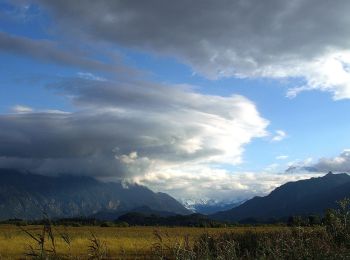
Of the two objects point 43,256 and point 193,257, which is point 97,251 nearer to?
point 43,256

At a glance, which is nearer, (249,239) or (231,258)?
(231,258)

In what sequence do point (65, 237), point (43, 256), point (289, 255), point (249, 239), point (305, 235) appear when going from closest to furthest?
point (65, 237)
point (43, 256)
point (289, 255)
point (305, 235)
point (249, 239)

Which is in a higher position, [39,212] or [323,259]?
[39,212]

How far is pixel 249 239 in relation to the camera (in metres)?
31.9

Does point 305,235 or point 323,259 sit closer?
point 323,259

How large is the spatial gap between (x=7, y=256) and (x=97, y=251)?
27.4m

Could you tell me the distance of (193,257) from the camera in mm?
9148

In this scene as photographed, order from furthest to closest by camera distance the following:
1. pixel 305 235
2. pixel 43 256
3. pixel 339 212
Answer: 1. pixel 339 212
2. pixel 305 235
3. pixel 43 256

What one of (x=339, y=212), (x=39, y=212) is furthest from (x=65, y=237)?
(x=339, y=212)

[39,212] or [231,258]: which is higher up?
[39,212]

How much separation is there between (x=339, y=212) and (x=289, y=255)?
543cm

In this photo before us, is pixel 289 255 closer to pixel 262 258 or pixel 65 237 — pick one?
pixel 262 258

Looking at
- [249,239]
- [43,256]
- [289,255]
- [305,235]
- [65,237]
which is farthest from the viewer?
[249,239]

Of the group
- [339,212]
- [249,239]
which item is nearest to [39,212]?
[339,212]
